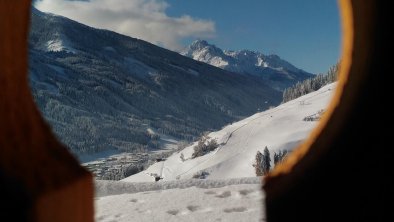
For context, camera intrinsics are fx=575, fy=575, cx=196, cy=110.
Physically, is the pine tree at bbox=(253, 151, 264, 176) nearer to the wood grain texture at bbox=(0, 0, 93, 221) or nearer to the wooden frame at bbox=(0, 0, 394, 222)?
the wood grain texture at bbox=(0, 0, 93, 221)

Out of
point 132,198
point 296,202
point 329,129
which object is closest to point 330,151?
point 329,129

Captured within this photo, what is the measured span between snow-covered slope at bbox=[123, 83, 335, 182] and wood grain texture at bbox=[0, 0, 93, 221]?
68.0m

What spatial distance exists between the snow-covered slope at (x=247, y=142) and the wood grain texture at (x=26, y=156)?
6805 centimetres

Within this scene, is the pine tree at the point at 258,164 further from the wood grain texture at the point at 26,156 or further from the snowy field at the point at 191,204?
the wood grain texture at the point at 26,156

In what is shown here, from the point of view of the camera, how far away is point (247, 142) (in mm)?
91500

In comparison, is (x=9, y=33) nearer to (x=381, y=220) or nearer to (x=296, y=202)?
(x=296, y=202)

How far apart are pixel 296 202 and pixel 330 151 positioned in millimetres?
342

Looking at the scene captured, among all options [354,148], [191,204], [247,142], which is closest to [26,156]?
[354,148]

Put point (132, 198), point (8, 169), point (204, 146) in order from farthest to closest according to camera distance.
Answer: point (204, 146) < point (132, 198) < point (8, 169)

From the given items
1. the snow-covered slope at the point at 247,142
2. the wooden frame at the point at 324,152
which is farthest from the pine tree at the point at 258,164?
the wooden frame at the point at 324,152

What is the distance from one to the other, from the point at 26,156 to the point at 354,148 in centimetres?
188

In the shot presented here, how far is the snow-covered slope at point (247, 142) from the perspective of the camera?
78.5 metres

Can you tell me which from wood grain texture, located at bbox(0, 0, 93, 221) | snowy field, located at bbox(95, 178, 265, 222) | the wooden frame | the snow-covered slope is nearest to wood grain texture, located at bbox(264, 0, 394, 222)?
the wooden frame

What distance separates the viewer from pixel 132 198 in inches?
345
